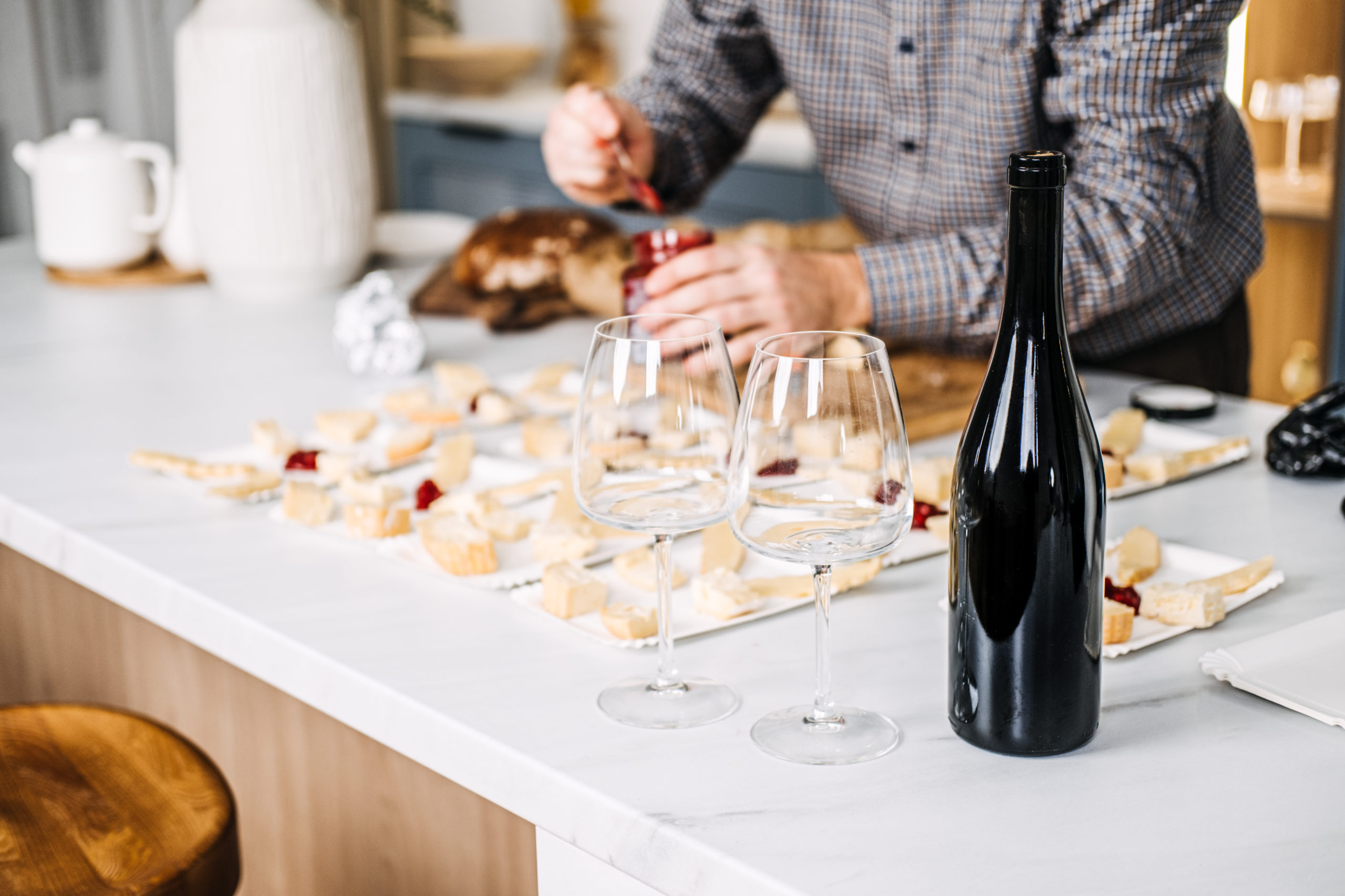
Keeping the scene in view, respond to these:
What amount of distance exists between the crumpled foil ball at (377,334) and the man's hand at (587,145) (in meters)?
0.24

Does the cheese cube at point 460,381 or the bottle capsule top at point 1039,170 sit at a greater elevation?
the bottle capsule top at point 1039,170

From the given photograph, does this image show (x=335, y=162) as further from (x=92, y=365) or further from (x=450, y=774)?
(x=450, y=774)

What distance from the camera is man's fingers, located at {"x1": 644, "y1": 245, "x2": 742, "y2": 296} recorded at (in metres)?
1.28

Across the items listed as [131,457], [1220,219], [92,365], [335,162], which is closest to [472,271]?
[335,162]

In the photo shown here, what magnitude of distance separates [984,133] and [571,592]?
2.75 feet

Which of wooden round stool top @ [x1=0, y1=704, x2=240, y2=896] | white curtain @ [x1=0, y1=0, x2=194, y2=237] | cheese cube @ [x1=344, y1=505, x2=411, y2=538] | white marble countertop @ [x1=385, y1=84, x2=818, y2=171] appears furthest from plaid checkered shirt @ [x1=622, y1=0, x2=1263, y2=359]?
white curtain @ [x1=0, y1=0, x2=194, y2=237]

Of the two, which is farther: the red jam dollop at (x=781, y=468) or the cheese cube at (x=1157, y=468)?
the cheese cube at (x=1157, y=468)

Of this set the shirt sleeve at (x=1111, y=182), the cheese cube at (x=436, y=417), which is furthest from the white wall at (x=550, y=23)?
the cheese cube at (x=436, y=417)

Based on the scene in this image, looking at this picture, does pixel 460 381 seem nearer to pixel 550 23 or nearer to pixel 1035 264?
pixel 1035 264

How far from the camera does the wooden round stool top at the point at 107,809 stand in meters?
0.89

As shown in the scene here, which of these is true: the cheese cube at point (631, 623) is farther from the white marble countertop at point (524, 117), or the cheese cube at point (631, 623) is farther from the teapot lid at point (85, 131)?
the white marble countertop at point (524, 117)

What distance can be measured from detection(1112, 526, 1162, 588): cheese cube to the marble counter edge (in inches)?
16.0

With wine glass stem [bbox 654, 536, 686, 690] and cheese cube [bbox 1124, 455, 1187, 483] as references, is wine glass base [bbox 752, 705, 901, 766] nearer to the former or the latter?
wine glass stem [bbox 654, 536, 686, 690]

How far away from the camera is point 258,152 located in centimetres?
172
